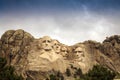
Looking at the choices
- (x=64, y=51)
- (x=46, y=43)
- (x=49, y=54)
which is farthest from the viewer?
(x=64, y=51)

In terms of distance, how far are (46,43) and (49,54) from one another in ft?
23.2

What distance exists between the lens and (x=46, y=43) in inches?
6644

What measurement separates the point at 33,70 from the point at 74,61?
26.4 m

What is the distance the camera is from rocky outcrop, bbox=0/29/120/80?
6265 inches

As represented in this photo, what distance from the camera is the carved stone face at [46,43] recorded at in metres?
167

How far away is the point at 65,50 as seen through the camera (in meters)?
177

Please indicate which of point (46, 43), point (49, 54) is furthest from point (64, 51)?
point (49, 54)

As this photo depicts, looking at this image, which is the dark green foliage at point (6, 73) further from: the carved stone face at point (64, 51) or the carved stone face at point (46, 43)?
the carved stone face at point (64, 51)

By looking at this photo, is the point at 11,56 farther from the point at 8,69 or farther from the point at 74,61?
the point at 8,69

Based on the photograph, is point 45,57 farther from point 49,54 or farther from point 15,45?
point 15,45

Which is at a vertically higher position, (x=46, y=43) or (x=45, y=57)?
(x=46, y=43)

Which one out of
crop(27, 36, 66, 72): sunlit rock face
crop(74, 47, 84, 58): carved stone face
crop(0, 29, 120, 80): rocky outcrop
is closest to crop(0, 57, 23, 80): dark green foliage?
crop(0, 29, 120, 80): rocky outcrop

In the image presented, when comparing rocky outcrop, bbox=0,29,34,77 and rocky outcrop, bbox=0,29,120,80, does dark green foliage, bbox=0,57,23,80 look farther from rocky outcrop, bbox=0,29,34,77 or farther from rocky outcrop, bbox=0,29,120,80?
rocky outcrop, bbox=0,29,34,77

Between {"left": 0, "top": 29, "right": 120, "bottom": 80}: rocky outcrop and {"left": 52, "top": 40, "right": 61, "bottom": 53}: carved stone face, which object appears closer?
{"left": 0, "top": 29, "right": 120, "bottom": 80}: rocky outcrop
